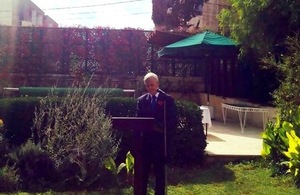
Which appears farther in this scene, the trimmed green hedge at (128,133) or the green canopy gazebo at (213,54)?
the green canopy gazebo at (213,54)

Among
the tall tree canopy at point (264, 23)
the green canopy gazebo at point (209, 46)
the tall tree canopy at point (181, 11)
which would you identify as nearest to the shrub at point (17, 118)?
the tall tree canopy at point (264, 23)

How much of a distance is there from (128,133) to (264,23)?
489 centimetres

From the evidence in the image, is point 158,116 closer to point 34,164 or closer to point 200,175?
point 200,175

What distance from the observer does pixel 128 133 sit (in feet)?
23.0

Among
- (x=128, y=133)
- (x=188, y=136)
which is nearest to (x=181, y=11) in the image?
(x=188, y=136)

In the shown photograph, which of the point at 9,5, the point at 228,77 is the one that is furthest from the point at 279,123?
the point at 9,5

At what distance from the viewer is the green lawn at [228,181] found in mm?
5938

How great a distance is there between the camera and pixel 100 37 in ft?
51.4

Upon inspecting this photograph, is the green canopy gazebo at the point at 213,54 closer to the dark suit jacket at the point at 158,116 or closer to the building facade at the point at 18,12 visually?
the dark suit jacket at the point at 158,116

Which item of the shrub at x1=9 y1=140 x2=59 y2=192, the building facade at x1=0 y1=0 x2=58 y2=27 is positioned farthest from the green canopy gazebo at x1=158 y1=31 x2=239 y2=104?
the building facade at x1=0 y1=0 x2=58 y2=27

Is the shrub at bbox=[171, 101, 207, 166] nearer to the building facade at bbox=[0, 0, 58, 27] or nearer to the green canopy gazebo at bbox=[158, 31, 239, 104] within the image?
the green canopy gazebo at bbox=[158, 31, 239, 104]

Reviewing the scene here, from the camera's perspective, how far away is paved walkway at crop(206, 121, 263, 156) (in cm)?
768

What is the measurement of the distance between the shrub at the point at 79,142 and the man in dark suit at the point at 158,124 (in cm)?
98

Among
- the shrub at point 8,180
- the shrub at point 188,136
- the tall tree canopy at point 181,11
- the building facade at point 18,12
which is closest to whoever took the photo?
the shrub at point 8,180
